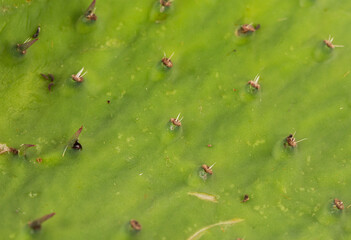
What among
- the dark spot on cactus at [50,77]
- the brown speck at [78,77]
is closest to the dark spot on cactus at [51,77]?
the dark spot on cactus at [50,77]

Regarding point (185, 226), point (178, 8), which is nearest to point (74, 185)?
point (185, 226)

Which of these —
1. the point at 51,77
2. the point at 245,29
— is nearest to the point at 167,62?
the point at 245,29

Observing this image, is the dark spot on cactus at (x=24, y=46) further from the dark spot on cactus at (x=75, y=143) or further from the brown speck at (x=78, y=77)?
the dark spot on cactus at (x=75, y=143)

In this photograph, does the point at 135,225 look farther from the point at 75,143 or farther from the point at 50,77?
the point at 50,77

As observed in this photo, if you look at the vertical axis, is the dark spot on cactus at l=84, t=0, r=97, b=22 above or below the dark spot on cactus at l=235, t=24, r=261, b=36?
above

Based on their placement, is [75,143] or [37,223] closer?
[37,223]

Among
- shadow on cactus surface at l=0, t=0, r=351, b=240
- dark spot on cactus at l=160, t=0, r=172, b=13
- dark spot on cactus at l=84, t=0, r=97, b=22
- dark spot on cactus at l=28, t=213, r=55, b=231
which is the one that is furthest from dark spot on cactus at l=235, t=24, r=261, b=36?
dark spot on cactus at l=28, t=213, r=55, b=231

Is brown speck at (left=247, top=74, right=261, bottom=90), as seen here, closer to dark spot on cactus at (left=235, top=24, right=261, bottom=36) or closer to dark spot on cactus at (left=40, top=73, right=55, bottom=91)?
dark spot on cactus at (left=235, top=24, right=261, bottom=36)

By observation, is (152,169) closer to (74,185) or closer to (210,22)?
(74,185)
